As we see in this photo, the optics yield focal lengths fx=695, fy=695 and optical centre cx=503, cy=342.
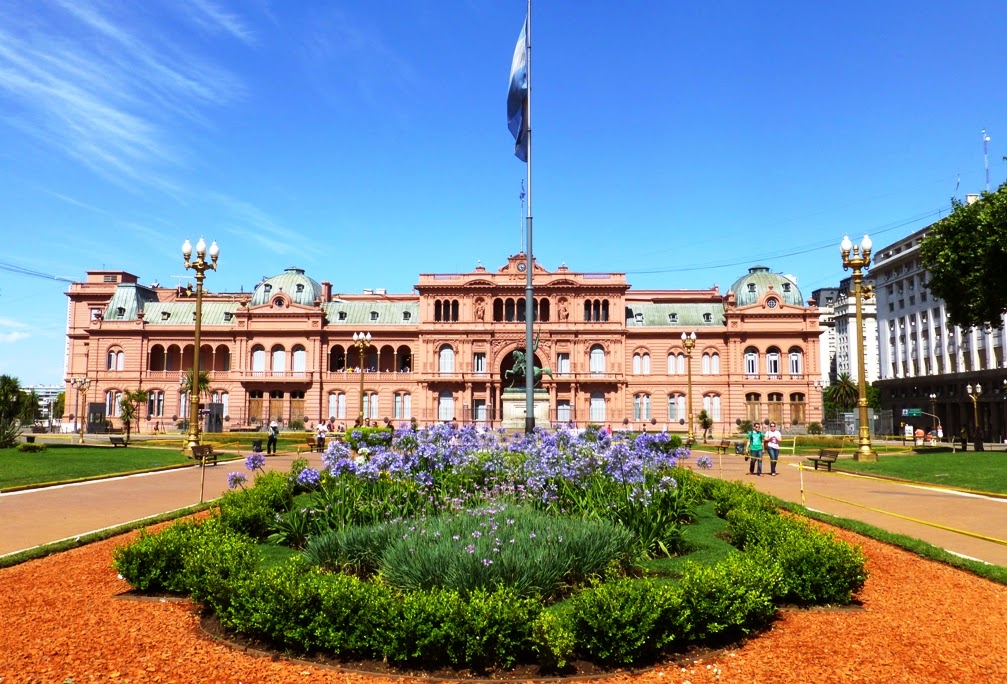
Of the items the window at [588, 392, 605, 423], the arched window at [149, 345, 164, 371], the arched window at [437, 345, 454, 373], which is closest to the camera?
the window at [588, 392, 605, 423]

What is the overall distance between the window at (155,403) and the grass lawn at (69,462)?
3574 cm

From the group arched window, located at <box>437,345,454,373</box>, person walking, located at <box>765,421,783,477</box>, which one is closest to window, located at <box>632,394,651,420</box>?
arched window, located at <box>437,345,454,373</box>

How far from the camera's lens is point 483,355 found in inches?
2581

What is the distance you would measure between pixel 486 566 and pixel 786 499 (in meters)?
13.0

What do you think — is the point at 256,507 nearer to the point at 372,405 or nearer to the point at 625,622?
the point at 625,622

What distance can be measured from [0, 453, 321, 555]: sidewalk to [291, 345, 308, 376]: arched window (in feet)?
144

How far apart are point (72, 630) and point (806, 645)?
7376mm

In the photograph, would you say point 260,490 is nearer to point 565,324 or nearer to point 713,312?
point 565,324

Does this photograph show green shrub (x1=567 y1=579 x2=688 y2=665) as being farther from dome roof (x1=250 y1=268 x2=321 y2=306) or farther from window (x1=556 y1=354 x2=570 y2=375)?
dome roof (x1=250 y1=268 x2=321 y2=306)

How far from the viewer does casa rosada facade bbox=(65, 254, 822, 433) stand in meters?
64.7

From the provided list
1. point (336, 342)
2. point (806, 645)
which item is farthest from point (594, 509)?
point (336, 342)

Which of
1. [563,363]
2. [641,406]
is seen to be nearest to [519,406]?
[563,363]

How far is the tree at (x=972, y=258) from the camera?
100ft

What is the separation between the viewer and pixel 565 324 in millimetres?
65188
